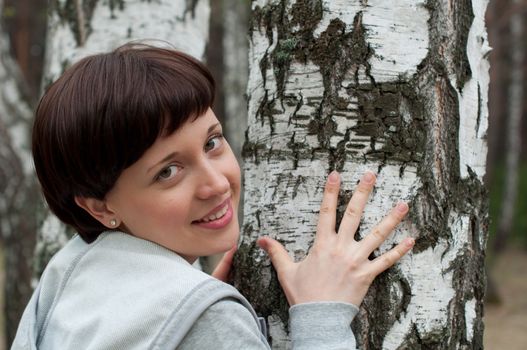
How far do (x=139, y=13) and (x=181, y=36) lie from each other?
213 mm

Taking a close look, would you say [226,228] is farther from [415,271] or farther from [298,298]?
[415,271]

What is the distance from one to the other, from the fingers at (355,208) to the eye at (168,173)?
0.42 m

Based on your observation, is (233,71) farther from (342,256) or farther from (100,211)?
(342,256)

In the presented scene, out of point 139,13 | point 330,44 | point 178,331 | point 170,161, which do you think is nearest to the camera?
point 178,331

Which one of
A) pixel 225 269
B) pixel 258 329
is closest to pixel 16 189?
pixel 225 269

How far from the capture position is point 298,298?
1666mm

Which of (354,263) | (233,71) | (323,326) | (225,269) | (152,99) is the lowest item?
(233,71)

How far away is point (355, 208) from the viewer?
5.49 ft

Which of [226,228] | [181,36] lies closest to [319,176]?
[226,228]

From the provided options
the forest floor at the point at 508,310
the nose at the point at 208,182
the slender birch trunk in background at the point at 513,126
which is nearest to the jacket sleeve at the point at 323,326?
the nose at the point at 208,182

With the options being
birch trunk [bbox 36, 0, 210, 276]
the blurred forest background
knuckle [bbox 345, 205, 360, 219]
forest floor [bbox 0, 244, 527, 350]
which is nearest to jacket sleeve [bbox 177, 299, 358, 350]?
knuckle [bbox 345, 205, 360, 219]

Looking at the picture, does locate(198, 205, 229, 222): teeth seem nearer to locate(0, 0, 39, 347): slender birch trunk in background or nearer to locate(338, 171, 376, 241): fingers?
locate(338, 171, 376, 241): fingers

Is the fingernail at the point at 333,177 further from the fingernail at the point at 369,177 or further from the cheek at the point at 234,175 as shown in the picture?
the cheek at the point at 234,175

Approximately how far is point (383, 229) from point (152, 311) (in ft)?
1.89
